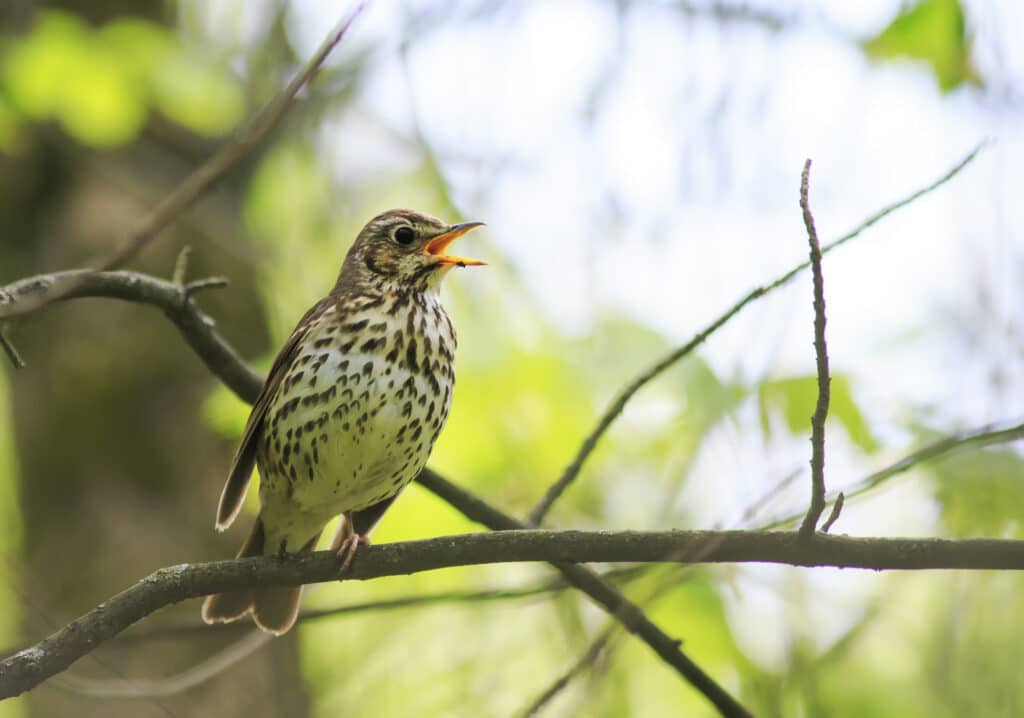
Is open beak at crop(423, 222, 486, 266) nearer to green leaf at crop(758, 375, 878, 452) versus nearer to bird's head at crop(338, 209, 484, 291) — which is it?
A: bird's head at crop(338, 209, 484, 291)

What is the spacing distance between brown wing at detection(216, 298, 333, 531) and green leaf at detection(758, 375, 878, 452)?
1.67 m

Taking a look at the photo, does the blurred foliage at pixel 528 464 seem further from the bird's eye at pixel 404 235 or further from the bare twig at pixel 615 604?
the bird's eye at pixel 404 235

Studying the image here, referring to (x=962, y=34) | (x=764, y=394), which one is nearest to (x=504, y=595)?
(x=764, y=394)

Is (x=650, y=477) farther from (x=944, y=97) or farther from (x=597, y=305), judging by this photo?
(x=944, y=97)

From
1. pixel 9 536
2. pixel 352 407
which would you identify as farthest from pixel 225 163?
pixel 9 536

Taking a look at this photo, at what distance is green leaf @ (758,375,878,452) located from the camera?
4.06m

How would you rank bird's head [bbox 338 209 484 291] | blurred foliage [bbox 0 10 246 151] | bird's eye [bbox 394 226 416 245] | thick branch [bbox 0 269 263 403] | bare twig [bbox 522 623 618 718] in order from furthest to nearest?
blurred foliage [bbox 0 10 246 151], bird's eye [bbox 394 226 416 245], bird's head [bbox 338 209 484 291], bare twig [bbox 522 623 618 718], thick branch [bbox 0 269 263 403]

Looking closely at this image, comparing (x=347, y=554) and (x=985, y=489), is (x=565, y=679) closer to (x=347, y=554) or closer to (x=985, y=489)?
(x=347, y=554)

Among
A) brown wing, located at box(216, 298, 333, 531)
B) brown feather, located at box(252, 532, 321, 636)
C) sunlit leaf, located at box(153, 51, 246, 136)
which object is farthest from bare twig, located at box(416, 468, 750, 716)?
sunlit leaf, located at box(153, 51, 246, 136)

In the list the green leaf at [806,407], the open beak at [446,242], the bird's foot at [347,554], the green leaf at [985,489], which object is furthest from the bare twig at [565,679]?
the open beak at [446,242]

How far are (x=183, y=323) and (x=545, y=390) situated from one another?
6.31 feet

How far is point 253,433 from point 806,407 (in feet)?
6.49

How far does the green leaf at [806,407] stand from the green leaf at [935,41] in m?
1.29

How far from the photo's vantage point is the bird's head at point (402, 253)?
14.6ft
